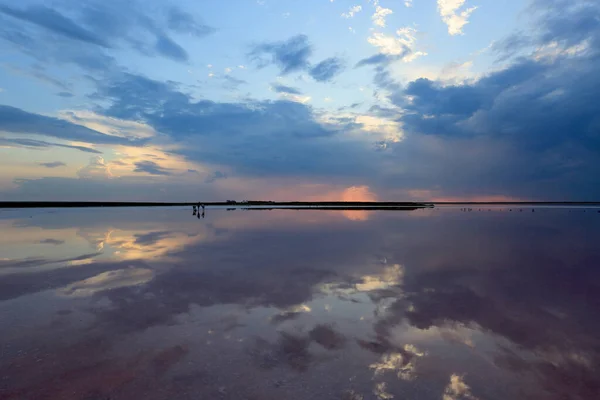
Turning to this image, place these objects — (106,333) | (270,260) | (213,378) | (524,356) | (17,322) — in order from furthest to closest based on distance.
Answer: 1. (270,260)
2. (17,322)
3. (106,333)
4. (524,356)
5. (213,378)

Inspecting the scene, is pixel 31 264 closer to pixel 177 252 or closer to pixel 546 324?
pixel 177 252

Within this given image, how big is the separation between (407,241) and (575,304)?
1489 cm

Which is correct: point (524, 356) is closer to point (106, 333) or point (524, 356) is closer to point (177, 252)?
point (106, 333)

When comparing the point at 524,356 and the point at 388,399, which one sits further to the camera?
the point at 524,356

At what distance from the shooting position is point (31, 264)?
54.3 ft

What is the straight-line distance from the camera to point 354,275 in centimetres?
1454

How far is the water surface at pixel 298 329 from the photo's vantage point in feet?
20.0

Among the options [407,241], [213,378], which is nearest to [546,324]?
[213,378]

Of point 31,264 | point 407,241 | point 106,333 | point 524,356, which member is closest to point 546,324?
point 524,356

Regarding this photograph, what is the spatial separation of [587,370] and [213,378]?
7178 millimetres

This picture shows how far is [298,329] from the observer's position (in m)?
8.65

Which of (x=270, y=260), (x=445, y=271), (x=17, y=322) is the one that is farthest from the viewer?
(x=270, y=260)

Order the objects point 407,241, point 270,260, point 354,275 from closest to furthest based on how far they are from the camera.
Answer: point 354,275 → point 270,260 → point 407,241

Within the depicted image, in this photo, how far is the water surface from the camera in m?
6.11
